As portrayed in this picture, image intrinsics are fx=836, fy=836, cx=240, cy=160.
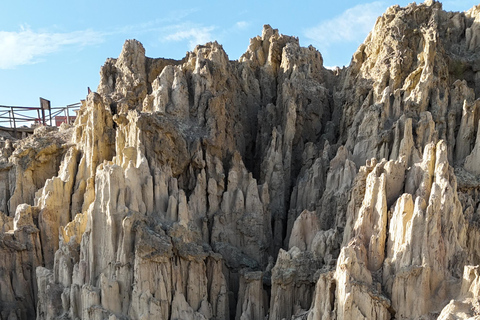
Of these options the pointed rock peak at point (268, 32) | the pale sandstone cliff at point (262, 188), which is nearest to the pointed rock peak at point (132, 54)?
the pale sandstone cliff at point (262, 188)

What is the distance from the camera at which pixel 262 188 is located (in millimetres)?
53719

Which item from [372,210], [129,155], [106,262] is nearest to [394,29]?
[372,210]

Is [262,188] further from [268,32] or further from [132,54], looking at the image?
[268,32]

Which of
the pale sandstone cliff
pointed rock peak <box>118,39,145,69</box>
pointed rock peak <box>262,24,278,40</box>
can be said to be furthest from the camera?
pointed rock peak <box>262,24,278,40</box>

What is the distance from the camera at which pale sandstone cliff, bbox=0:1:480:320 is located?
145 ft

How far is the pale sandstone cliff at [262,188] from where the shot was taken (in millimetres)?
44281

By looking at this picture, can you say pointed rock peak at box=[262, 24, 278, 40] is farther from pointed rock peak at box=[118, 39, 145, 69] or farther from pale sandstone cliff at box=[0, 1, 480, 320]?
pointed rock peak at box=[118, 39, 145, 69]

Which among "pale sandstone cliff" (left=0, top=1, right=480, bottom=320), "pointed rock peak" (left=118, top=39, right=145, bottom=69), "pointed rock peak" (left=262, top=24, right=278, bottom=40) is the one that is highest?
"pointed rock peak" (left=262, top=24, right=278, bottom=40)

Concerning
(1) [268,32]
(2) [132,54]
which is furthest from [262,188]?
(1) [268,32]

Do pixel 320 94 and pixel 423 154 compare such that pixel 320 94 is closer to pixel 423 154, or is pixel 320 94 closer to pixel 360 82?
pixel 360 82

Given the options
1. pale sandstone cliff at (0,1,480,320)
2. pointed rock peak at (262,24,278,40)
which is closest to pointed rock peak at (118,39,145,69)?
pale sandstone cliff at (0,1,480,320)

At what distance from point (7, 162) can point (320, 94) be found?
906 inches

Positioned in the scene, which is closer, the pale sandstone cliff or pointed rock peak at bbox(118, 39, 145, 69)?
the pale sandstone cliff

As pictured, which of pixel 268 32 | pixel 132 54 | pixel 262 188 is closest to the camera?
pixel 262 188
